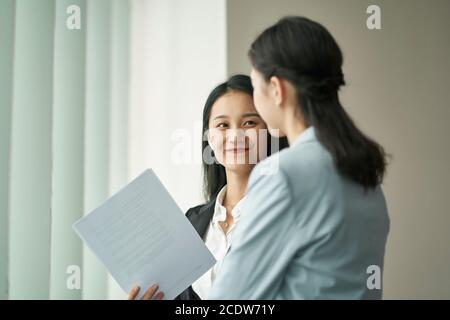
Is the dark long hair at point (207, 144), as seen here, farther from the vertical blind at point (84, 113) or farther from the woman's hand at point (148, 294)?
the woman's hand at point (148, 294)

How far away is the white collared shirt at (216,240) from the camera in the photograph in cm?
137

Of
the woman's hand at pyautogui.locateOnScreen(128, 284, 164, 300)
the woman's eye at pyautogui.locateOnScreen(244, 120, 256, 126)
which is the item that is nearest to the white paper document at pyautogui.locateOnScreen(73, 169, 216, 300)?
the woman's hand at pyautogui.locateOnScreen(128, 284, 164, 300)

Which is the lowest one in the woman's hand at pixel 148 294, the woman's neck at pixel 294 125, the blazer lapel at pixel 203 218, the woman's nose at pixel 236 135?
the woman's hand at pixel 148 294

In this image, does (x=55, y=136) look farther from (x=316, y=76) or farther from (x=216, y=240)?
(x=316, y=76)

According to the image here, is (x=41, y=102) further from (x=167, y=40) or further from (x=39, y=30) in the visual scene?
(x=167, y=40)

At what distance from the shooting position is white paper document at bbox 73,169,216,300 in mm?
1046

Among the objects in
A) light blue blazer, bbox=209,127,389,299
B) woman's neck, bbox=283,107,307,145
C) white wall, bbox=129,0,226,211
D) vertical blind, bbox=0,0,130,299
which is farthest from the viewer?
white wall, bbox=129,0,226,211

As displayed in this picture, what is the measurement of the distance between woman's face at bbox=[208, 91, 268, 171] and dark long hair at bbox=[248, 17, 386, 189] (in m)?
0.54

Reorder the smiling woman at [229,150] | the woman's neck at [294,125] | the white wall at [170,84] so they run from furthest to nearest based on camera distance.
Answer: the white wall at [170,84]
the smiling woman at [229,150]
the woman's neck at [294,125]

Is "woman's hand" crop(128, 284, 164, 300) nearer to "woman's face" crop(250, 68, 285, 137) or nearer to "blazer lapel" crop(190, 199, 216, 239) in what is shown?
"blazer lapel" crop(190, 199, 216, 239)

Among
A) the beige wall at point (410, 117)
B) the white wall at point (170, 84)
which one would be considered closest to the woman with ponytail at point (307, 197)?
the beige wall at point (410, 117)

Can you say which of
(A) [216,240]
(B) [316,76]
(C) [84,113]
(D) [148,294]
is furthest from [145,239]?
(C) [84,113]

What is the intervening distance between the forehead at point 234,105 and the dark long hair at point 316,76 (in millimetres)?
557

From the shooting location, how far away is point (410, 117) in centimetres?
173
